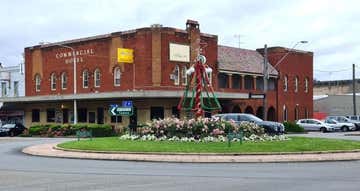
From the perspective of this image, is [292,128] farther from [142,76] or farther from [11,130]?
[11,130]

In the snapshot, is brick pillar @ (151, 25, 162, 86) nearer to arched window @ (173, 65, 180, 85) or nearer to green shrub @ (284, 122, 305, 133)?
arched window @ (173, 65, 180, 85)

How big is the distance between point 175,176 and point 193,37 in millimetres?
40992

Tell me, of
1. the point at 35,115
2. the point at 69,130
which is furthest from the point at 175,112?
the point at 35,115

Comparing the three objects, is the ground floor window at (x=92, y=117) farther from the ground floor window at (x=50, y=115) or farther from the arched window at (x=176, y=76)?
the arched window at (x=176, y=76)

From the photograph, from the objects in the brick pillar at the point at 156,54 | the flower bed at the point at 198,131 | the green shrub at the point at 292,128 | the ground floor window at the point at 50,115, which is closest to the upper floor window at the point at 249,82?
the green shrub at the point at 292,128

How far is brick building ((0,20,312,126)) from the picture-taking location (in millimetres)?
52625

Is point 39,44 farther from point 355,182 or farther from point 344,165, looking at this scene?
point 355,182

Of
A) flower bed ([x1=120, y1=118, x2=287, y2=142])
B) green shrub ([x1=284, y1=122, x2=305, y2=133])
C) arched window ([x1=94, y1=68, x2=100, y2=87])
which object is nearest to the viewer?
flower bed ([x1=120, y1=118, x2=287, y2=142])

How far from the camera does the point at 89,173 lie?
17.2m

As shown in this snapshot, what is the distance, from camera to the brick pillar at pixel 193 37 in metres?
56.0

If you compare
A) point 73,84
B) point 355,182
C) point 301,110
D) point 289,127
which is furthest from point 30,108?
point 355,182

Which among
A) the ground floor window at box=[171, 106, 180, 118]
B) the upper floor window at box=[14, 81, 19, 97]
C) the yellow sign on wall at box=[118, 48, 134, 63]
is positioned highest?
the yellow sign on wall at box=[118, 48, 134, 63]

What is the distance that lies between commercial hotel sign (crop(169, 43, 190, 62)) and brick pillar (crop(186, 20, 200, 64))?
474 millimetres

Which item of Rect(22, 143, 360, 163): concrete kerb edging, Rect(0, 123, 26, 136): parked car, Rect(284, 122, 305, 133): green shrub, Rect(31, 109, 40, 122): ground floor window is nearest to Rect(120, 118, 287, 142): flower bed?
Rect(22, 143, 360, 163): concrete kerb edging
